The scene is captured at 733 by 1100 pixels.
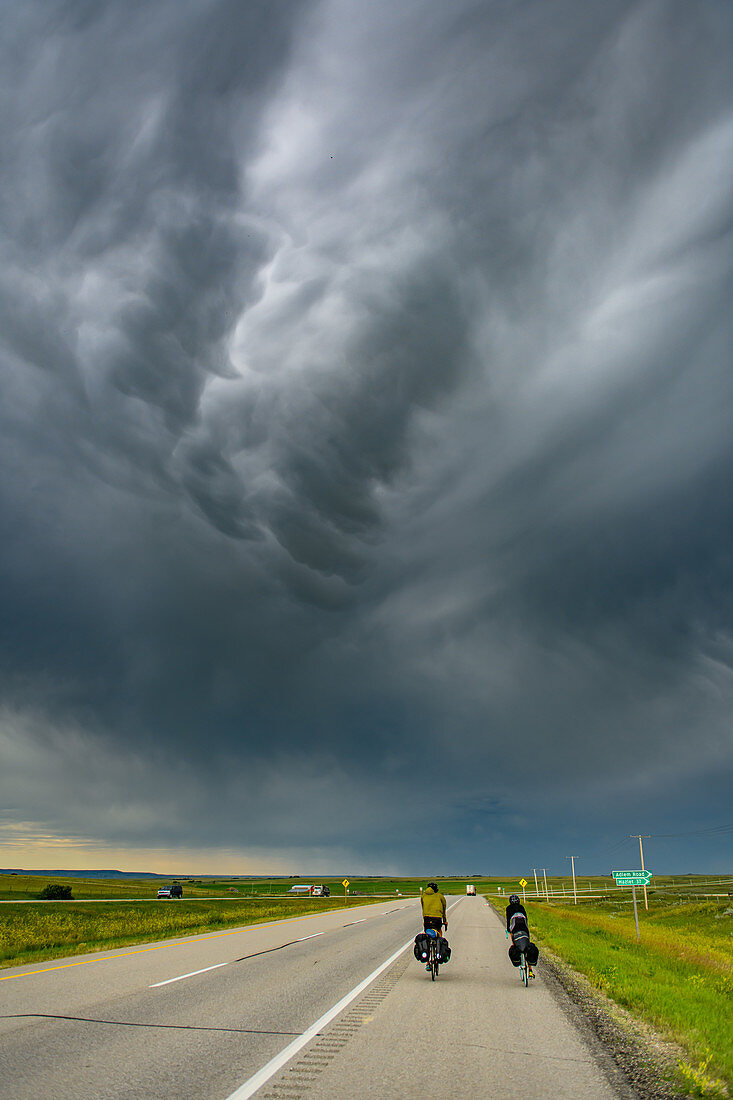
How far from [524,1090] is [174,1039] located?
4386mm

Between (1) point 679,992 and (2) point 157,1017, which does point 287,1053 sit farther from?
(1) point 679,992

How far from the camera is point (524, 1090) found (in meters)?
6.74

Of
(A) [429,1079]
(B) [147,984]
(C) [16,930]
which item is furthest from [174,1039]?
(C) [16,930]

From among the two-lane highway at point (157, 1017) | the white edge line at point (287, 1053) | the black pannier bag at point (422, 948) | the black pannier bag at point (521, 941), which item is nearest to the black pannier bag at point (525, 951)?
the black pannier bag at point (521, 941)

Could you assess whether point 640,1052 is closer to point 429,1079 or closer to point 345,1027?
point 429,1079

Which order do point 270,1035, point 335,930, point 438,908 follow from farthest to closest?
point 335,930, point 438,908, point 270,1035

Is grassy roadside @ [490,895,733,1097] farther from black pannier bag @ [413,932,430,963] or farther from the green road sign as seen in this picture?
black pannier bag @ [413,932,430,963]

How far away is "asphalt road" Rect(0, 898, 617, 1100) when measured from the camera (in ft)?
22.2

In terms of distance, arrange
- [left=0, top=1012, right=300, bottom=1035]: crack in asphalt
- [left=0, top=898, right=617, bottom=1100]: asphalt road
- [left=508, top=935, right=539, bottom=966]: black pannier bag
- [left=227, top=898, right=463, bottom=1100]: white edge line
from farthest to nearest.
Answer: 1. [left=508, top=935, right=539, bottom=966]: black pannier bag
2. [left=0, top=1012, right=300, bottom=1035]: crack in asphalt
3. [left=0, top=898, right=617, bottom=1100]: asphalt road
4. [left=227, top=898, right=463, bottom=1100]: white edge line

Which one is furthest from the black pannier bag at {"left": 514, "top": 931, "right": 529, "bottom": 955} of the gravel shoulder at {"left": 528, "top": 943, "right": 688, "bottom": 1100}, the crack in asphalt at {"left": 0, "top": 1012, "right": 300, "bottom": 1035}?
the crack in asphalt at {"left": 0, "top": 1012, "right": 300, "bottom": 1035}

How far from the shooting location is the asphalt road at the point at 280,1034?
6758mm

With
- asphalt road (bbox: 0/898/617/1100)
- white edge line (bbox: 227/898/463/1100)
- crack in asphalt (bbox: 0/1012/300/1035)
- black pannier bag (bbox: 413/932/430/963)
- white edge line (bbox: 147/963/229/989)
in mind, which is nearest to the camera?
white edge line (bbox: 227/898/463/1100)

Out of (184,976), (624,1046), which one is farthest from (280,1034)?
(184,976)

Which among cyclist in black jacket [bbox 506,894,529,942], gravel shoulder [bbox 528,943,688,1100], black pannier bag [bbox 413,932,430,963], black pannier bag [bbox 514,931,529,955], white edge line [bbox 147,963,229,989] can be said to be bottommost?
white edge line [bbox 147,963,229,989]
